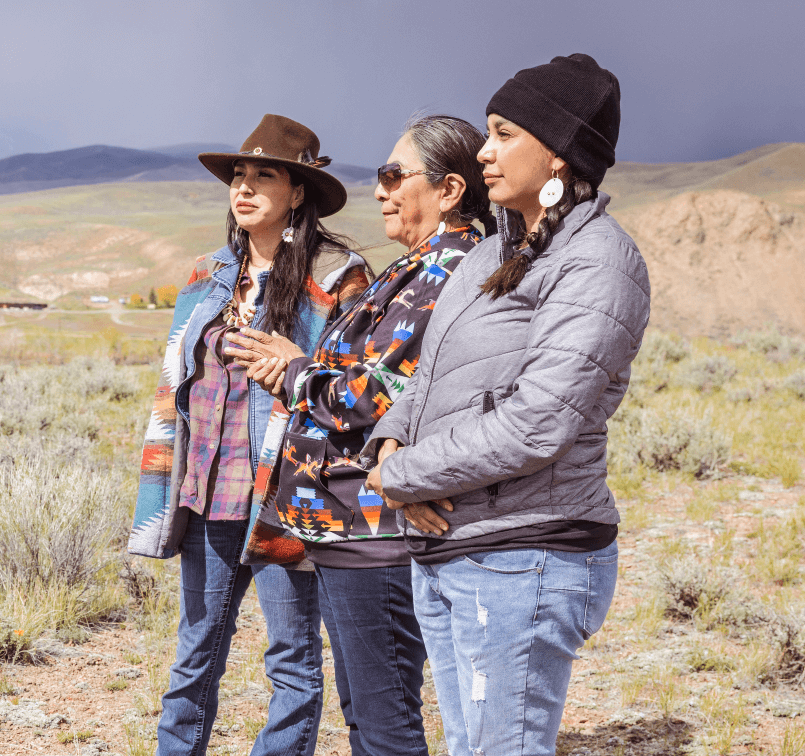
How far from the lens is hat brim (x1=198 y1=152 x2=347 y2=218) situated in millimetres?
2229

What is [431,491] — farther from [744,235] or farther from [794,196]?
[794,196]

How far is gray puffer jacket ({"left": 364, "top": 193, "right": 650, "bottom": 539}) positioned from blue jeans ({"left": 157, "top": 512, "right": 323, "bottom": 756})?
0.75 metres

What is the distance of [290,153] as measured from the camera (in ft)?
7.39

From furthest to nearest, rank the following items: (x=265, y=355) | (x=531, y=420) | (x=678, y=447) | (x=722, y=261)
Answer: (x=722, y=261) → (x=678, y=447) → (x=265, y=355) → (x=531, y=420)

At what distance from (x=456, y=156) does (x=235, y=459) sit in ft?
3.27

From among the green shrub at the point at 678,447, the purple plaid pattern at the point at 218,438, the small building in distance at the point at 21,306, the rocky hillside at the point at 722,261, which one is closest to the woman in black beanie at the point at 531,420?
the purple plaid pattern at the point at 218,438

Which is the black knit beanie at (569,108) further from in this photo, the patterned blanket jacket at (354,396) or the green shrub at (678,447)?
the green shrub at (678,447)

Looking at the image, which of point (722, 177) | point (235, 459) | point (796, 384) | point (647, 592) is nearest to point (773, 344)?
point (796, 384)

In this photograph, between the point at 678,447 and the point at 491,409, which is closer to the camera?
the point at 491,409

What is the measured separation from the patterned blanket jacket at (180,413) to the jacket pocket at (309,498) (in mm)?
251

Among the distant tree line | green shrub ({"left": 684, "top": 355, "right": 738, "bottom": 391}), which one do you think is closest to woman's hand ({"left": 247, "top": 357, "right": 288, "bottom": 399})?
green shrub ({"left": 684, "top": 355, "right": 738, "bottom": 391})

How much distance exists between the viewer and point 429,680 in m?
3.59

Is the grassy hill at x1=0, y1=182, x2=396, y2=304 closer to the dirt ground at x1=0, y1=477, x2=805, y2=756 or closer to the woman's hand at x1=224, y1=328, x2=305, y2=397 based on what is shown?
the dirt ground at x1=0, y1=477, x2=805, y2=756

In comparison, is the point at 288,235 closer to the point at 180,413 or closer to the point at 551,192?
the point at 180,413
